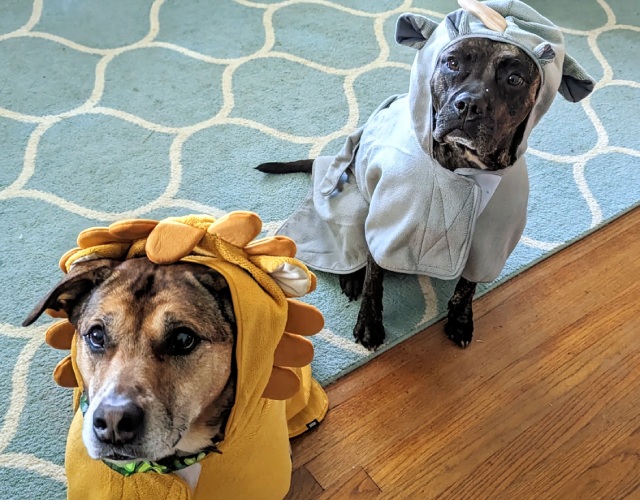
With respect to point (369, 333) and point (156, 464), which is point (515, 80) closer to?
point (369, 333)

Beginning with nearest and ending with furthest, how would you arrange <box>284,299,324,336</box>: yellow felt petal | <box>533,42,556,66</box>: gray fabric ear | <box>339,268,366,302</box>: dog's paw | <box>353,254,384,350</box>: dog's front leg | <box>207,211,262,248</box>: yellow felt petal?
<box>207,211,262,248</box>: yellow felt petal → <box>284,299,324,336</box>: yellow felt petal → <box>533,42,556,66</box>: gray fabric ear → <box>353,254,384,350</box>: dog's front leg → <box>339,268,366,302</box>: dog's paw

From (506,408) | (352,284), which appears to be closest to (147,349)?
(352,284)

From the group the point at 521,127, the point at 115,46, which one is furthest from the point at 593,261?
the point at 115,46

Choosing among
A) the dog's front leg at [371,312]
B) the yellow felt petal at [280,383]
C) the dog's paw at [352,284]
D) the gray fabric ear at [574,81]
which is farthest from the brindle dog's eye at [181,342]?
the gray fabric ear at [574,81]

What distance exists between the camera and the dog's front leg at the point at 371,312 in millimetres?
1544

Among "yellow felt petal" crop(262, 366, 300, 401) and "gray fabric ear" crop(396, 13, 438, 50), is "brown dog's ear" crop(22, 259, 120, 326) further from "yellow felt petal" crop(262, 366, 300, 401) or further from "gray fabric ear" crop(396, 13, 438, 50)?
"gray fabric ear" crop(396, 13, 438, 50)

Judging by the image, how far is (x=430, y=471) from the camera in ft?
4.60

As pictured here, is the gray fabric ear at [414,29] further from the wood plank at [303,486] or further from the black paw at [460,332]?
the wood plank at [303,486]

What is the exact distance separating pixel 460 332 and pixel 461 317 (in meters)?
0.04

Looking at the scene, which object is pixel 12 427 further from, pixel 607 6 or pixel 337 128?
pixel 607 6

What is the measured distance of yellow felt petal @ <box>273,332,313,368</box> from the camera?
1.09 meters

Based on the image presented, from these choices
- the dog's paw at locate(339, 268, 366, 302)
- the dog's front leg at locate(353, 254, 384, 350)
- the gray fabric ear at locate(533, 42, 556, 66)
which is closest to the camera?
the gray fabric ear at locate(533, 42, 556, 66)

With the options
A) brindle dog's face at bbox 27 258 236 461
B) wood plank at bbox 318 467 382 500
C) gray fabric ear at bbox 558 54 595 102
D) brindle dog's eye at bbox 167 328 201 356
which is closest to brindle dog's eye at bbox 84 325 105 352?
brindle dog's face at bbox 27 258 236 461

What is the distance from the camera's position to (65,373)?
1.09 meters
